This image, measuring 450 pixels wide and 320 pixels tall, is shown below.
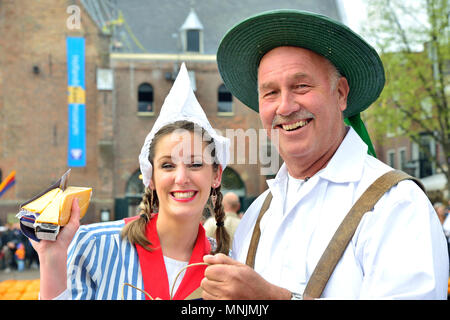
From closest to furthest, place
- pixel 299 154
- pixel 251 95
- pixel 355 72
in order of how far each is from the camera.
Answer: pixel 299 154
pixel 355 72
pixel 251 95

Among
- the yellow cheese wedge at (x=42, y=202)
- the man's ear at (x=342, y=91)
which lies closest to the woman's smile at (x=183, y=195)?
the yellow cheese wedge at (x=42, y=202)

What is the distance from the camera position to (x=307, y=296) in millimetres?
1736

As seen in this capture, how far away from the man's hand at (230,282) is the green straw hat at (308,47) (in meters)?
1.07

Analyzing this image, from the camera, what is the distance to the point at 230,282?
1488 mm

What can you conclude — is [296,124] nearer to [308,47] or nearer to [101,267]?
[308,47]

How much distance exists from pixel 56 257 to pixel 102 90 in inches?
786

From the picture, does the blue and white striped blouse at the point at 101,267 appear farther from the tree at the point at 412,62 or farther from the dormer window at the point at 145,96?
the dormer window at the point at 145,96

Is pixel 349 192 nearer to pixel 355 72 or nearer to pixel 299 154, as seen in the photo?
pixel 299 154

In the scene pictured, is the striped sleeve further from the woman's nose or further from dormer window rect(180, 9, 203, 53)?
dormer window rect(180, 9, 203, 53)

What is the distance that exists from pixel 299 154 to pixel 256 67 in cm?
60

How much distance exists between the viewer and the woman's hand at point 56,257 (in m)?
1.82

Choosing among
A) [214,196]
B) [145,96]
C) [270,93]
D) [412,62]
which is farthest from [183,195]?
[145,96]

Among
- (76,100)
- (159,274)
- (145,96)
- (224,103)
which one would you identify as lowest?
(159,274)
